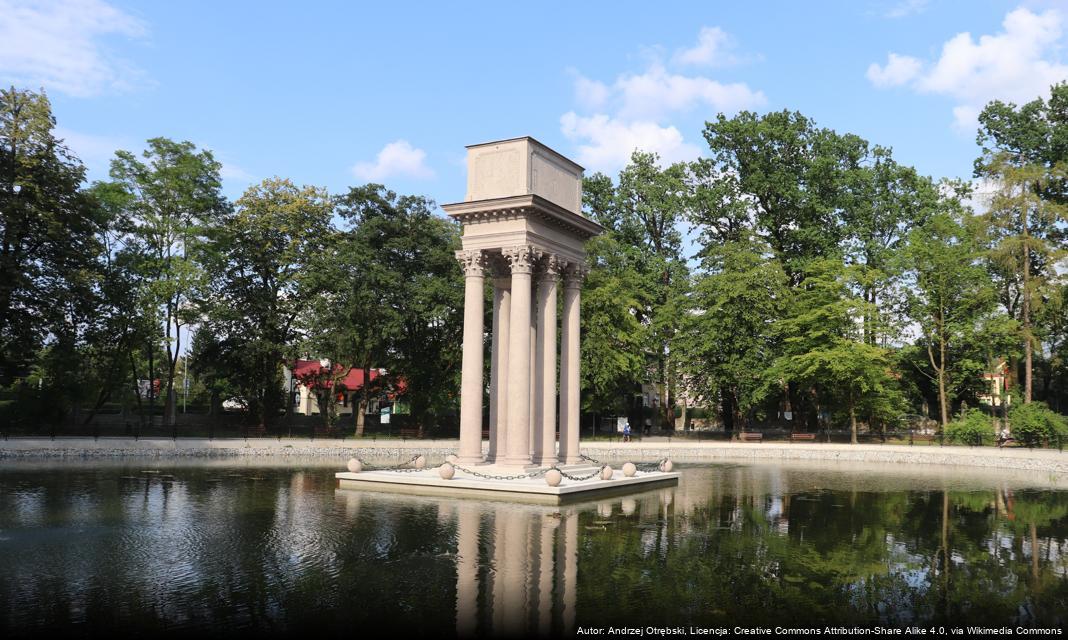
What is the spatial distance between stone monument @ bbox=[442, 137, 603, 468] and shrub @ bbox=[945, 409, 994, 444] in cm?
3490

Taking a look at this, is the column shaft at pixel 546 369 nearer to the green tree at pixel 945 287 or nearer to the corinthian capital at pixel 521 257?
the corinthian capital at pixel 521 257

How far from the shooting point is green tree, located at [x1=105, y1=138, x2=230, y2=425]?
5988 centimetres

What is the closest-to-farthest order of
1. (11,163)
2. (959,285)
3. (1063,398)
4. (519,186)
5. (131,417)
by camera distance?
(519,186) → (11,163) → (959,285) → (131,417) → (1063,398)

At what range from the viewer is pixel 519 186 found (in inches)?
1233

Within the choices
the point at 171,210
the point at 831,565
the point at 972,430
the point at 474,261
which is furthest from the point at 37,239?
the point at 972,430

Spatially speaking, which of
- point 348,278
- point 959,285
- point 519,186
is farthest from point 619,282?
point 519,186

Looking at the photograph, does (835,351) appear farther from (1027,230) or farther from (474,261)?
(474,261)

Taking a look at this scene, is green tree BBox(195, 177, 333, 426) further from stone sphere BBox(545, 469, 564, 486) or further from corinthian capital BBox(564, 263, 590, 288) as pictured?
stone sphere BBox(545, 469, 564, 486)

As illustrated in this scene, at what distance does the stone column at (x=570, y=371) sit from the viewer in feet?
113

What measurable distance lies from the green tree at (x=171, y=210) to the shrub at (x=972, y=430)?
55.8 meters

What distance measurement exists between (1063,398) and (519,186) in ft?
250

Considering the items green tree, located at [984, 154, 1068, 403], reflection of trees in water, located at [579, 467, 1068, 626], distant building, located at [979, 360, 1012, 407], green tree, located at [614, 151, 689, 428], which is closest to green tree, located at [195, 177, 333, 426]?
green tree, located at [614, 151, 689, 428]

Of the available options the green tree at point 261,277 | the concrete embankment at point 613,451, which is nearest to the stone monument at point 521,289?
the concrete embankment at point 613,451

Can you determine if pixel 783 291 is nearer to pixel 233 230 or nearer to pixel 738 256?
pixel 738 256
